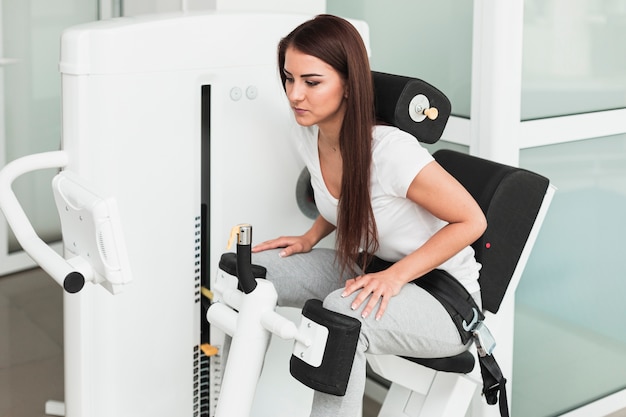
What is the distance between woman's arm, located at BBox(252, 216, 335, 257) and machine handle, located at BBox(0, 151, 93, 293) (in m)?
0.44

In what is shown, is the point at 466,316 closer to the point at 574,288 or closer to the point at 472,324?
the point at 472,324

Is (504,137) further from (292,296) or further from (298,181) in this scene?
(292,296)

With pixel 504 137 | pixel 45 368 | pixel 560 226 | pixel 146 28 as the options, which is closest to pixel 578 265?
pixel 560 226

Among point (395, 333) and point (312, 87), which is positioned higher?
point (312, 87)

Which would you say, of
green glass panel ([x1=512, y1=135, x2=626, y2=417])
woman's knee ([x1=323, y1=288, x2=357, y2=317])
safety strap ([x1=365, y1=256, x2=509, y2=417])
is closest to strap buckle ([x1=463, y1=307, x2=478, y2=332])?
safety strap ([x1=365, y1=256, x2=509, y2=417])

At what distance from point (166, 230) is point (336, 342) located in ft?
1.85

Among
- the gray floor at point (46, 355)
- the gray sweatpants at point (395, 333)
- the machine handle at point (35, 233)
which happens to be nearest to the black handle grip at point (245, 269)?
the gray sweatpants at point (395, 333)

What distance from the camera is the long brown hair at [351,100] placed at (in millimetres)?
1692

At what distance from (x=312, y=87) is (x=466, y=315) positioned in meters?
0.51

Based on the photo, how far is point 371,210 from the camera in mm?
1740

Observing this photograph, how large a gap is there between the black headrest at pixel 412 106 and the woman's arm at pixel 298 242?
308 millimetres

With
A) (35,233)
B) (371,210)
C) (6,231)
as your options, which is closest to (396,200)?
(371,210)

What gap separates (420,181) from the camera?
1.66 meters

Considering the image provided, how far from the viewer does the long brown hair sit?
1.69m
